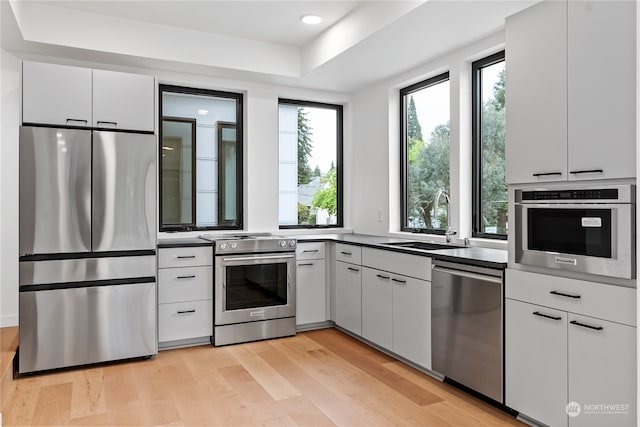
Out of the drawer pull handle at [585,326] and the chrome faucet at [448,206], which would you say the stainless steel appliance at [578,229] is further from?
the chrome faucet at [448,206]

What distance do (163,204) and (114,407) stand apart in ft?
6.64

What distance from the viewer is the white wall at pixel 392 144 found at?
366 centimetres

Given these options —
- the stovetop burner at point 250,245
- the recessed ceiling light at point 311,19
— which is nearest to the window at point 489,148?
the recessed ceiling light at point 311,19

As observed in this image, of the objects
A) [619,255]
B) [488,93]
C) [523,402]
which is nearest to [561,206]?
[619,255]

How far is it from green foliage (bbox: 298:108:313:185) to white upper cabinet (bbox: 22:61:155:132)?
1779mm

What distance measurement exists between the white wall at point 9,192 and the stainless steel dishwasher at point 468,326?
10.7 ft

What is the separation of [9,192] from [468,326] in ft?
11.8

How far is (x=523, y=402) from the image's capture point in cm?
246

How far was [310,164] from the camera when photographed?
5066mm

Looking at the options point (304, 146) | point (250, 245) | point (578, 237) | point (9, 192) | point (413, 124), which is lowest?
point (250, 245)

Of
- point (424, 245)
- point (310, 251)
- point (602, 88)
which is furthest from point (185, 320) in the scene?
point (602, 88)

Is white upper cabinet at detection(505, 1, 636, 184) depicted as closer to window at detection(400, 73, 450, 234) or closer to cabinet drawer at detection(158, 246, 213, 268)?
window at detection(400, 73, 450, 234)

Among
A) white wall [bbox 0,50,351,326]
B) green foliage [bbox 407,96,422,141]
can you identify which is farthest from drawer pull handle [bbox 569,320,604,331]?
white wall [bbox 0,50,351,326]

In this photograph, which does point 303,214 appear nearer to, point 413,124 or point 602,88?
point 413,124
